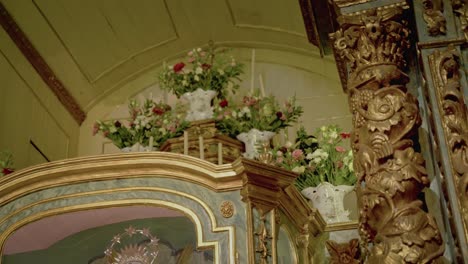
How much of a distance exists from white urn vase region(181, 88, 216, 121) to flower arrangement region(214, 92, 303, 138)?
0.15 feet

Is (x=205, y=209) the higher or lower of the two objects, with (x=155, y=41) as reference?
lower

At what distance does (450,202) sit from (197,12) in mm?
3178

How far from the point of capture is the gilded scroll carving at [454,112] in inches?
87.4

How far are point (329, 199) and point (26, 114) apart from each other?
2.20m

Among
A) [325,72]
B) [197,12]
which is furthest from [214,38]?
[325,72]

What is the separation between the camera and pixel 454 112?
2344 millimetres

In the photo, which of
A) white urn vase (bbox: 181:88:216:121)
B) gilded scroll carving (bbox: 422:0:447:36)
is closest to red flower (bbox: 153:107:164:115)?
white urn vase (bbox: 181:88:216:121)

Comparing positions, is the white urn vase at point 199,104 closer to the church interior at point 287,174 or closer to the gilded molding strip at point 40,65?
the church interior at point 287,174

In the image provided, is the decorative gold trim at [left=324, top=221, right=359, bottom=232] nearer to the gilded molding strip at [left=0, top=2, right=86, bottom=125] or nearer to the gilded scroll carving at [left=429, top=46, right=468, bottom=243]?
the gilded scroll carving at [left=429, top=46, right=468, bottom=243]

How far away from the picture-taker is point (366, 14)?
2.58m

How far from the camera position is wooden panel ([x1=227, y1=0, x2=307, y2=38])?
494 cm

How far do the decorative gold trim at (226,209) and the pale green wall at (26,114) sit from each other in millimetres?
2163

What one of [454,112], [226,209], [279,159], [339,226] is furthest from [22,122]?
[454,112]

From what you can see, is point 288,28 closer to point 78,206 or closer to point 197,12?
point 197,12
